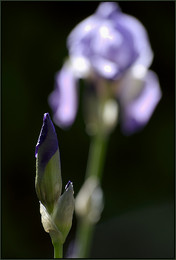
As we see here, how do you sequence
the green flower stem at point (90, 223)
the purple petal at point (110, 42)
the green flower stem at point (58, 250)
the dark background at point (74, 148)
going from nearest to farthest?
the green flower stem at point (58, 250)
the green flower stem at point (90, 223)
the purple petal at point (110, 42)
the dark background at point (74, 148)

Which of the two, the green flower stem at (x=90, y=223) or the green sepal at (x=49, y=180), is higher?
the green sepal at (x=49, y=180)

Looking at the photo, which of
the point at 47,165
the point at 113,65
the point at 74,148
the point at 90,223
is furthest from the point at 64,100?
the point at 74,148

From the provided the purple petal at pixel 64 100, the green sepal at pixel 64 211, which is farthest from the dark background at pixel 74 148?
the green sepal at pixel 64 211

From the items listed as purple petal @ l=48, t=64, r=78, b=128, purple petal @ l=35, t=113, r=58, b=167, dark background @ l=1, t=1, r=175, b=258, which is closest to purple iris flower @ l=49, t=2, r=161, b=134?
purple petal @ l=48, t=64, r=78, b=128

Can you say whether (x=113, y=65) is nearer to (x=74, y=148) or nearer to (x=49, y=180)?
(x=49, y=180)

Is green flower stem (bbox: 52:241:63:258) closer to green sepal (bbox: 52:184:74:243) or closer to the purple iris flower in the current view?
green sepal (bbox: 52:184:74:243)

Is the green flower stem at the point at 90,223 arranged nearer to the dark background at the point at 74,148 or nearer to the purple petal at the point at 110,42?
the purple petal at the point at 110,42
